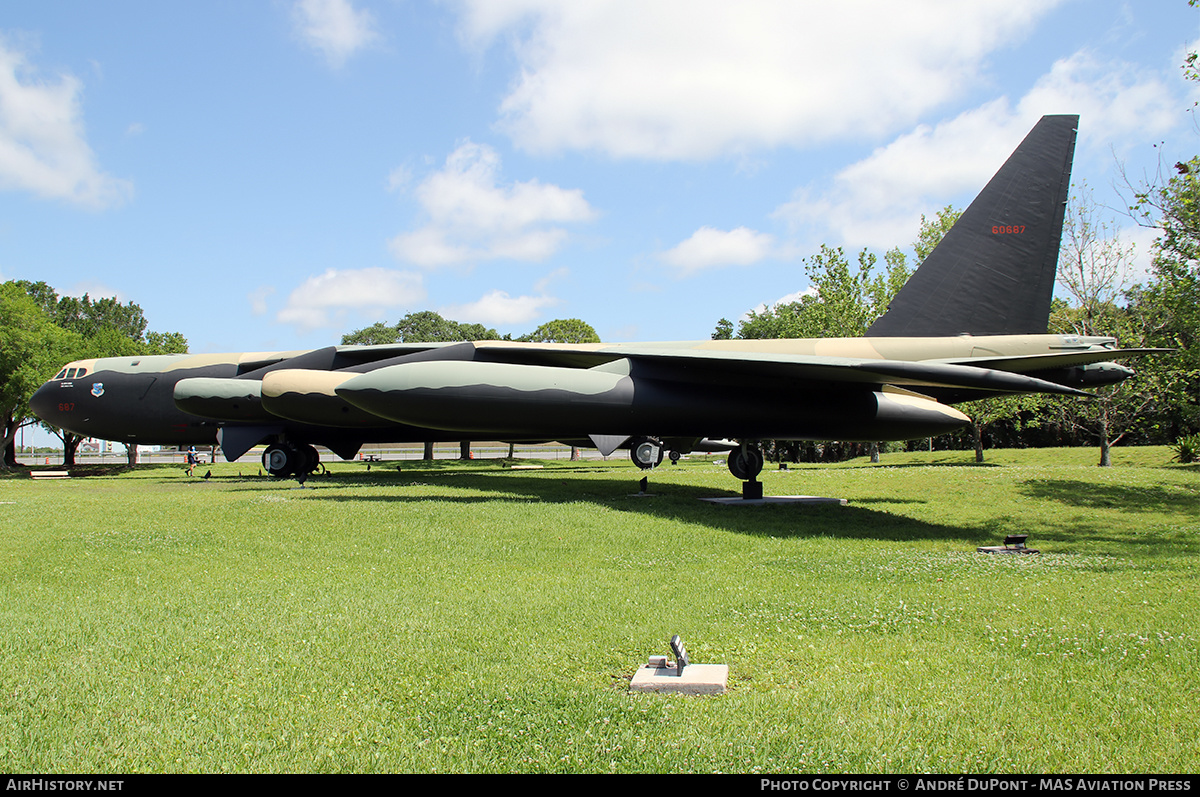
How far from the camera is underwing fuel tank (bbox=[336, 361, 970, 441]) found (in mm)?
12727

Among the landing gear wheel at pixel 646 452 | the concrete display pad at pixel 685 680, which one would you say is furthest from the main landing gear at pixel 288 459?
the concrete display pad at pixel 685 680

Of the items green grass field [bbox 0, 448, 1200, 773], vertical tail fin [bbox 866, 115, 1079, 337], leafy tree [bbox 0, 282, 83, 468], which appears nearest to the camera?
green grass field [bbox 0, 448, 1200, 773]

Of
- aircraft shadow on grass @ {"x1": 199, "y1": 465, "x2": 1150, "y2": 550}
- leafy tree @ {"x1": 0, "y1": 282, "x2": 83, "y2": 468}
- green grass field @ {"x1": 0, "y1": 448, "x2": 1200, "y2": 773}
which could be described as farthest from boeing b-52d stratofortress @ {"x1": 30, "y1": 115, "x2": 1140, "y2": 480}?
leafy tree @ {"x1": 0, "y1": 282, "x2": 83, "y2": 468}

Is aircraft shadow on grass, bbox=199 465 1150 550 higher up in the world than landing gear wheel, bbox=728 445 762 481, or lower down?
lower down

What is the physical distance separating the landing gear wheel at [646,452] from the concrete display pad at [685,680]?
755 inches

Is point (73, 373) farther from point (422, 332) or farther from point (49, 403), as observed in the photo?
point (422, 332)

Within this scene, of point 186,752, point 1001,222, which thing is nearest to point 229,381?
point 186,752

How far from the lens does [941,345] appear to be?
14.2m

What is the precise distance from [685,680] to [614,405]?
9261 mm

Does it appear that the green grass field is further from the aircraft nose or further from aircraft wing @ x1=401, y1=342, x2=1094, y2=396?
the aircraft nose

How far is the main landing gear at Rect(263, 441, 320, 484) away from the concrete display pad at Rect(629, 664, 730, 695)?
17.0 metres

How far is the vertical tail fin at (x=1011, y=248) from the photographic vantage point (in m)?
14.1

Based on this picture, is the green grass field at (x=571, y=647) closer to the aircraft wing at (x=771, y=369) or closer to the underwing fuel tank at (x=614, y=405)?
the aircraft wing at (x=771, y=369)
